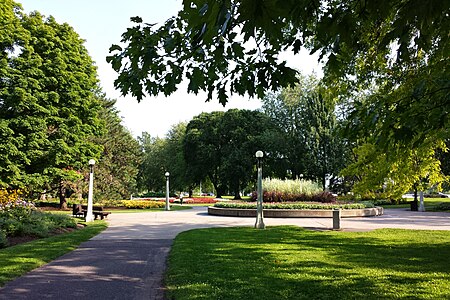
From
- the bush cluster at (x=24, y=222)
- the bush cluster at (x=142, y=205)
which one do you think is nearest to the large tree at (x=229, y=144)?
the bush cluster at (x=142, y=205)

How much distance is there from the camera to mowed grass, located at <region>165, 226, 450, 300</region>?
5396 millimetres

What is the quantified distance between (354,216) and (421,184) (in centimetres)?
1090

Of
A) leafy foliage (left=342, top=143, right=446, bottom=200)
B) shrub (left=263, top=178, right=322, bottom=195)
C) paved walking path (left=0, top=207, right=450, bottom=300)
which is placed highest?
leafy foliage (left=342, top=143, right=446, bottom=200)

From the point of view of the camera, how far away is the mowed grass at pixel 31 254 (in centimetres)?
690

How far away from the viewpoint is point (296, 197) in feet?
88.0

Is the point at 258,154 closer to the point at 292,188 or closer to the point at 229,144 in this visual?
the point at 292,188

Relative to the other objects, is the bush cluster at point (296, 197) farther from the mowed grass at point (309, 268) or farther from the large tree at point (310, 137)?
the mowed grass at point (309, 268)

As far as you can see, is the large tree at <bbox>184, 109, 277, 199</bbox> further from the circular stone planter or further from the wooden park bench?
the wooden park bench

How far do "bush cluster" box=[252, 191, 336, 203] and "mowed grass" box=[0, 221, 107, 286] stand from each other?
16.3m

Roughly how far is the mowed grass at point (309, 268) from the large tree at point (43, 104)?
1742cm

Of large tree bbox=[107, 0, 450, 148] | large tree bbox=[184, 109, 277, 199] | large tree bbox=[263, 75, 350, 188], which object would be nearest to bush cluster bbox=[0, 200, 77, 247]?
large tree bbox=[107, 0, 450, 148]

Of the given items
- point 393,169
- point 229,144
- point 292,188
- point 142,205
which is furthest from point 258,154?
point 229,144

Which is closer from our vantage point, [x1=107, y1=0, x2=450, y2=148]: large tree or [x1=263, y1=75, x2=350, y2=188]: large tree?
[x1=107, y1=0, x2=450, y2=148]: large tree

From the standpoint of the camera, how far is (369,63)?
9.69m
